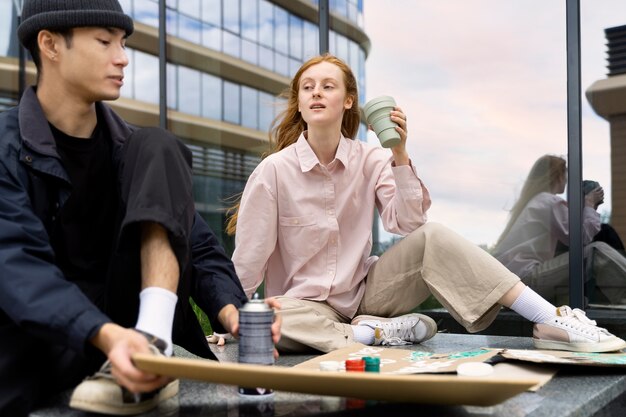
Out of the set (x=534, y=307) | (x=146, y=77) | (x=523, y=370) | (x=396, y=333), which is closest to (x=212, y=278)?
(x=523, y=370)

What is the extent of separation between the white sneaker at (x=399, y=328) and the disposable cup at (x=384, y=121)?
2.33 feet

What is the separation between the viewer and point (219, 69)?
5676mm

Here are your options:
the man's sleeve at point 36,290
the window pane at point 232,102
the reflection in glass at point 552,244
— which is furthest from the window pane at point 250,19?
the man's sleeve at point 36,290

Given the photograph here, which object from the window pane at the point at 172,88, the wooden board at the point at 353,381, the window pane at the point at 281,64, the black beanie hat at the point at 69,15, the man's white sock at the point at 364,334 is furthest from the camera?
the window pane at the point at 172,88

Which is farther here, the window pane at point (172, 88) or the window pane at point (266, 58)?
the window pane at point (172, 88)

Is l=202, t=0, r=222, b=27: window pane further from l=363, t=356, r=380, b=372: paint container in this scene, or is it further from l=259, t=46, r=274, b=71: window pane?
l=363, t=356, r=380, b=372: paint container

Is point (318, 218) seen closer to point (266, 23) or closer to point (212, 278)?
point (212, 278)

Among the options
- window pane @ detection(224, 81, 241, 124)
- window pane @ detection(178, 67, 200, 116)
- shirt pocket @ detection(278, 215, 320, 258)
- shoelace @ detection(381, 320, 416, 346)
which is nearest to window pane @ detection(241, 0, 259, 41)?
window pane @ detection(224, 81, 241, 124)

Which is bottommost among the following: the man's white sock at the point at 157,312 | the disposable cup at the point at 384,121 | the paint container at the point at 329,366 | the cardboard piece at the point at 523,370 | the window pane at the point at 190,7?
the cardboard piece at the point at 523,370

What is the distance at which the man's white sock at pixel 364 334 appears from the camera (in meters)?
2.89

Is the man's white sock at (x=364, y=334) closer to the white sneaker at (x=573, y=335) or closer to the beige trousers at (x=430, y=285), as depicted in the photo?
the beige trousers at (x=430, y=285)

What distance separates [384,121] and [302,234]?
0.59 m

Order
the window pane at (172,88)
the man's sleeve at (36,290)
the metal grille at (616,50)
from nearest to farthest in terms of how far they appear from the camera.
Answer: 1. the man's sleeve at (36,290)
2. the metal grille at (616,50)
3. the window pane at (172,88)

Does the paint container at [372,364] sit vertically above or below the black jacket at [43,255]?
below
